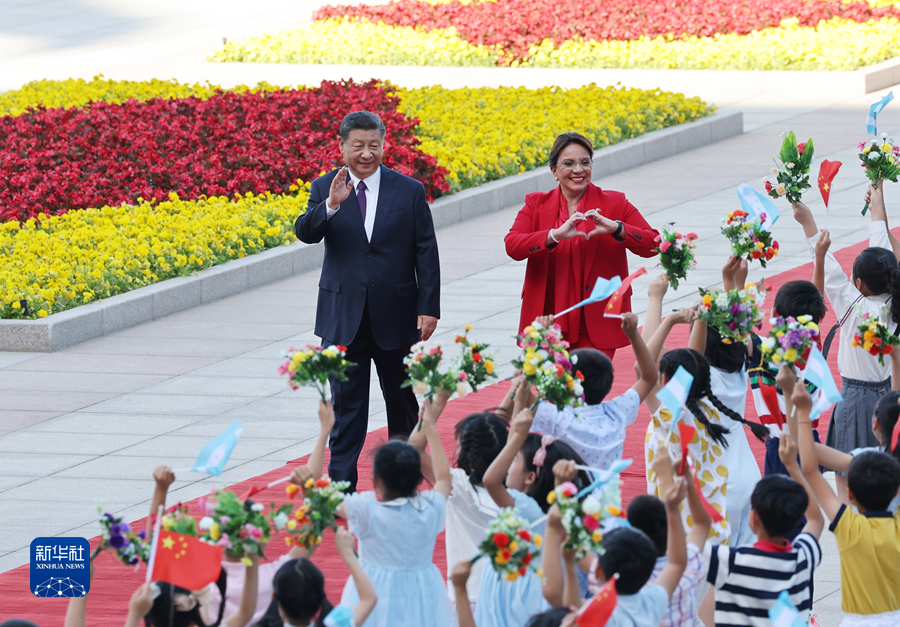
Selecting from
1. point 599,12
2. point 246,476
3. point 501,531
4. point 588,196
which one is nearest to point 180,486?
point 246,476

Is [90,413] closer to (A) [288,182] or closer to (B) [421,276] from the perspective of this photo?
(B) [421,276]

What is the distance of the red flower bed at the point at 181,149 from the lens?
13805 mm

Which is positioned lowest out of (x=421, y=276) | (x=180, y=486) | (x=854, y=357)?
(x=180, y=486)

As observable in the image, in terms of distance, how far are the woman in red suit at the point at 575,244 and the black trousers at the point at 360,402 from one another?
27.5 inches

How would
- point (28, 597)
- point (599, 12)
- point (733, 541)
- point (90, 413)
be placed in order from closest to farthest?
point (733, 541)
point (28, 597)
point (90, 413)
point (599, 12)

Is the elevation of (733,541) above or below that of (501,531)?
below

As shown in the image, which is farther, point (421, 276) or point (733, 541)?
point (421, 276)

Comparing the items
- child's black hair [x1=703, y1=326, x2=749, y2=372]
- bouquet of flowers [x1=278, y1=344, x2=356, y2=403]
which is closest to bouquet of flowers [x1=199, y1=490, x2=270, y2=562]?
bouquet of flowers [x1=278, y1=344, x2=356, y2=403]

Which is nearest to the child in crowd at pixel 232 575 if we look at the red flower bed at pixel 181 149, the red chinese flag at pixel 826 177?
the red chinese flag at pixel 826 177

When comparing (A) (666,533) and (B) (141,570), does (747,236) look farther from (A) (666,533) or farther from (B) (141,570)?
→ (B) (141,570)

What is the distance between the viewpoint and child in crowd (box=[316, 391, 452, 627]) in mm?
4523

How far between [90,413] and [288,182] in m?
5.98

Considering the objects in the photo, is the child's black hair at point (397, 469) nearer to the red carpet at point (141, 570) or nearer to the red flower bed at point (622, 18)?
the red carpet at point (141, 570)

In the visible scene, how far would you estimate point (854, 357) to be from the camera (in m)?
6.38
